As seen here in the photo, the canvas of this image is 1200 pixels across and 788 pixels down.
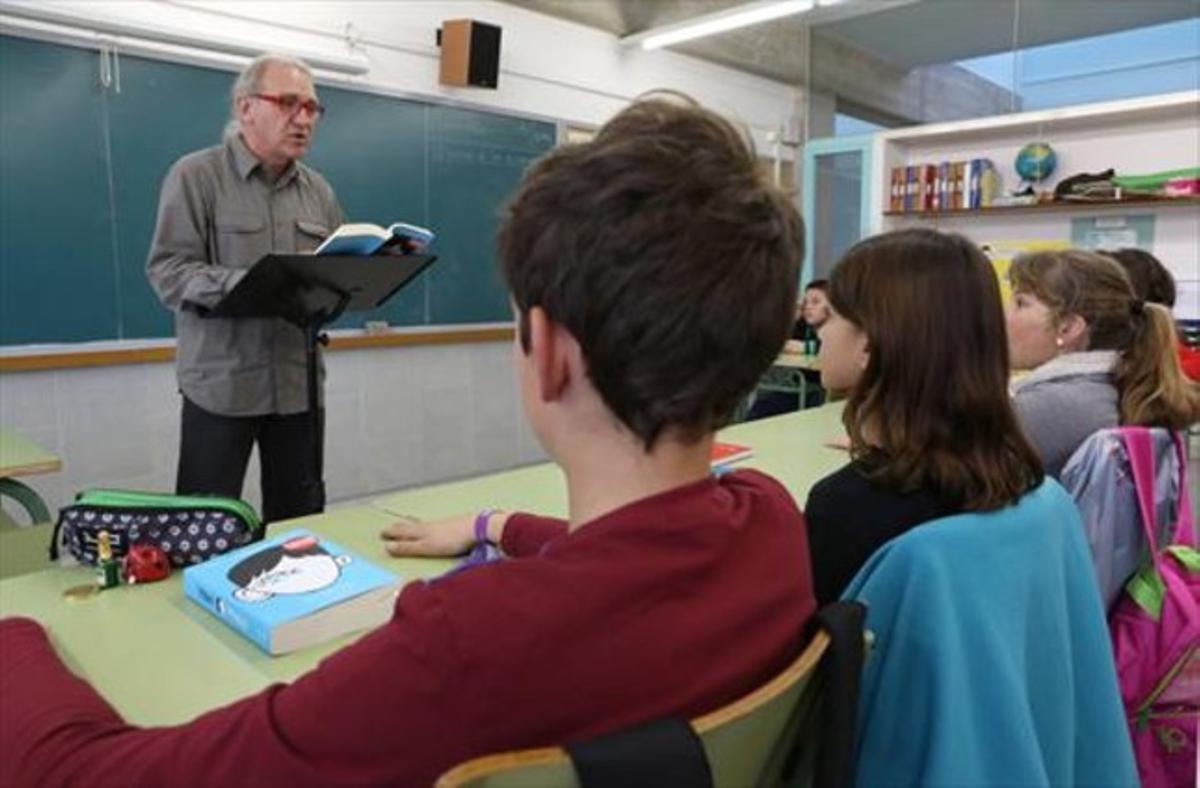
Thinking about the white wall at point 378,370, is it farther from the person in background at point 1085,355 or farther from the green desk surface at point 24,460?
the person in background at point 1085,355

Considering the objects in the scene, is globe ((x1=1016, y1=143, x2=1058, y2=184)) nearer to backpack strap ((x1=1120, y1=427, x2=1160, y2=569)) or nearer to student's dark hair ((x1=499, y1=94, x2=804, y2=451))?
backpack strap ((x1=1120, y1=427, x2=1160, y2=569))

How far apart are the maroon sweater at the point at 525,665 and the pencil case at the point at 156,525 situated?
2.06 ft

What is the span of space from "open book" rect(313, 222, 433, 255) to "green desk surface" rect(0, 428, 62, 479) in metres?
0.96

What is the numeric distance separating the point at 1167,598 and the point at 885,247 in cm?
83

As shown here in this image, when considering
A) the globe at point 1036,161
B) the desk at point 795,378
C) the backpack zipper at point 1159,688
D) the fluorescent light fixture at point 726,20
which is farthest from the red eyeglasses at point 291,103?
the globe at point 1036,161

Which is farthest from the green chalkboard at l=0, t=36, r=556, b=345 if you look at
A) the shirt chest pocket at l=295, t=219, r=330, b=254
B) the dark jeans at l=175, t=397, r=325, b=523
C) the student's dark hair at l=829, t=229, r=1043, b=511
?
the student's dark hair at l=829, t=229, r=1043, b=511

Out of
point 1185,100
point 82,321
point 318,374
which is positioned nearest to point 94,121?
point 82,321

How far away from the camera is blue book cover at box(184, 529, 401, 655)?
3.52 ft

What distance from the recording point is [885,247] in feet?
3.90

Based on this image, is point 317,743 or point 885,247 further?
point 885,247

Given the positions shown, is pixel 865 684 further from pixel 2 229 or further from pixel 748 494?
pixel 2 229

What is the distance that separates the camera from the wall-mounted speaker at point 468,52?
4.52m

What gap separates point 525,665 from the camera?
547 mm

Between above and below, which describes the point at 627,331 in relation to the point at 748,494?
above
